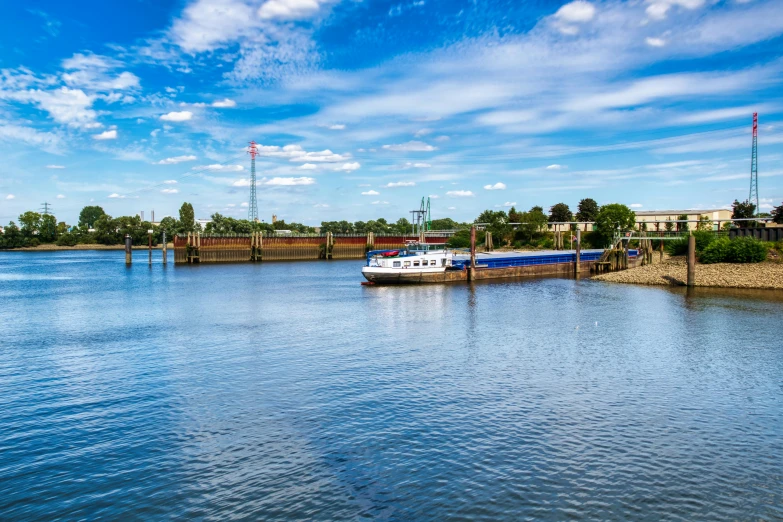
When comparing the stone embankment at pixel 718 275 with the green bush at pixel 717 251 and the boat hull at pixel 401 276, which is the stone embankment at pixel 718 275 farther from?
the boat hull at pixel 401 276

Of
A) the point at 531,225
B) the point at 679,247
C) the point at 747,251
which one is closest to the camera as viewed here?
the point at 747,251

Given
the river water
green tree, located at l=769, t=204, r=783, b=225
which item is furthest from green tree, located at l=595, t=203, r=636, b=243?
Result: the river water

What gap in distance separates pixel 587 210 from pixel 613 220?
96.2 ft

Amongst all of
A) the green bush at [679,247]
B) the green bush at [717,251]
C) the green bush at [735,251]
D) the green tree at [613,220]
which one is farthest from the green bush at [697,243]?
the green tree at [613,220]

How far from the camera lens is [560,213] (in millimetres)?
147375

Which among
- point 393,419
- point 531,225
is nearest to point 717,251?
point 393,419

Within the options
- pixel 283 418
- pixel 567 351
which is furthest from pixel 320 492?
pixel 567 351

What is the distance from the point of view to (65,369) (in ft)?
88.1

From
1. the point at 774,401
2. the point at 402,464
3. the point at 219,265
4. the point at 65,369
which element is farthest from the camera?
the point at 219,265

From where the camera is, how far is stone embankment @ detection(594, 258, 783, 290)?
60.6m

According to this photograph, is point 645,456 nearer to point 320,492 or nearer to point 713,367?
point 320,492

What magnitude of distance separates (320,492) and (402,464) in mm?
2766

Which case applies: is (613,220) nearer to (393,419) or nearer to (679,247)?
(679,247)

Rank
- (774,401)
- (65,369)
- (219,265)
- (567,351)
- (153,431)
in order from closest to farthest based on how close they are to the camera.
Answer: (153,431) → (774,401) → (65,369) → (567,351) → (219,265)
